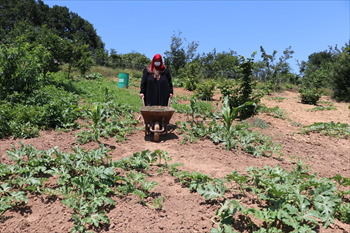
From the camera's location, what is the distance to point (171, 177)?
9.86 ft

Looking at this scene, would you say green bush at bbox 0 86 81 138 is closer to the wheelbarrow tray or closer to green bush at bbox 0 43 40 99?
green bush at bbox 0 43 40 99

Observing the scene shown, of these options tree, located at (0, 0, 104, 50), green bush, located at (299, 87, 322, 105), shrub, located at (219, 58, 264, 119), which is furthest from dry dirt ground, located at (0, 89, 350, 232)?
tree, located at (0, 0, 104, 50)

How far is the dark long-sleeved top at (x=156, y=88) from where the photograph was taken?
5.27 meters

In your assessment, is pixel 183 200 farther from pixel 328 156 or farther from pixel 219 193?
pixel 328 156

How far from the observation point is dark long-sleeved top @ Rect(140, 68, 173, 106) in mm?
5272

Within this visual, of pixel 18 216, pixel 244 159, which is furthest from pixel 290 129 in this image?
pixel 18 216

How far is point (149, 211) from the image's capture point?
2322 millimetres

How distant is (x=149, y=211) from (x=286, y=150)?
3323 millimetres

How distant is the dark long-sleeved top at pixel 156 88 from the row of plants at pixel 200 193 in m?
2.51

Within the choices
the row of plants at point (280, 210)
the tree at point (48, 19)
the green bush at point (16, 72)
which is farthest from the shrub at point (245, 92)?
the tree at point (48, 19)

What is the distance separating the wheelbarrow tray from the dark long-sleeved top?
700 millimetres

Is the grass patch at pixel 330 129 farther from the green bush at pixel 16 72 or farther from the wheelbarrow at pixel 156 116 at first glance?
the green bush at pixel 16 72

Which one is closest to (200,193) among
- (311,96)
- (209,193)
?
(209,193)

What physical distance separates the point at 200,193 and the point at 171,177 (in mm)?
711
